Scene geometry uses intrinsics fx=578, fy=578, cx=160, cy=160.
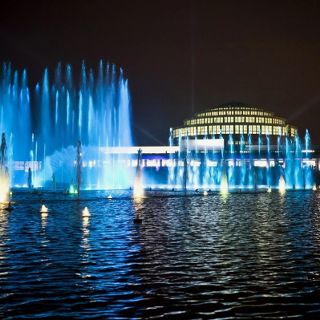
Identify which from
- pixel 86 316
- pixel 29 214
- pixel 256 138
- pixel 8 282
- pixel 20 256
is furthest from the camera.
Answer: pixel 256 138

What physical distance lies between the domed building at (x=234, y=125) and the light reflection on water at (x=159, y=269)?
145326mm

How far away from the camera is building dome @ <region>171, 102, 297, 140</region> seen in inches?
6747

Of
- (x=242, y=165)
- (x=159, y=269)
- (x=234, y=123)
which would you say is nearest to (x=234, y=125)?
(x=234, y=123)

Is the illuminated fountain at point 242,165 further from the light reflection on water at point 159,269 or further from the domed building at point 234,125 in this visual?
the light reflection on water at point 159,269

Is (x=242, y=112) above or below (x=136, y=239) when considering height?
above

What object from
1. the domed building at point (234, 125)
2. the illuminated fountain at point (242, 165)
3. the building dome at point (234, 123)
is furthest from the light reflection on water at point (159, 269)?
the building dome at point (234, 123)

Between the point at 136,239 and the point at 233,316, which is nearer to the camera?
the point at 233,316

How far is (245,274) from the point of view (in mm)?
13164

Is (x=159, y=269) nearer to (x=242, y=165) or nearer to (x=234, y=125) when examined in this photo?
(x=242, y=165)

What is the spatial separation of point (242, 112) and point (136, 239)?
159346 mm

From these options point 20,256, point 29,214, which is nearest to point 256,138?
point 29,214

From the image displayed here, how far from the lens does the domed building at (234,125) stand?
170 m

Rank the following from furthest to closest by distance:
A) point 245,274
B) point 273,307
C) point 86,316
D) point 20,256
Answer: point 20,256 → point 245,274 → point 273,307 → point 86,316

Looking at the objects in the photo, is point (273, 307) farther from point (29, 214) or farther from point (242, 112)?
point (242, 112)
